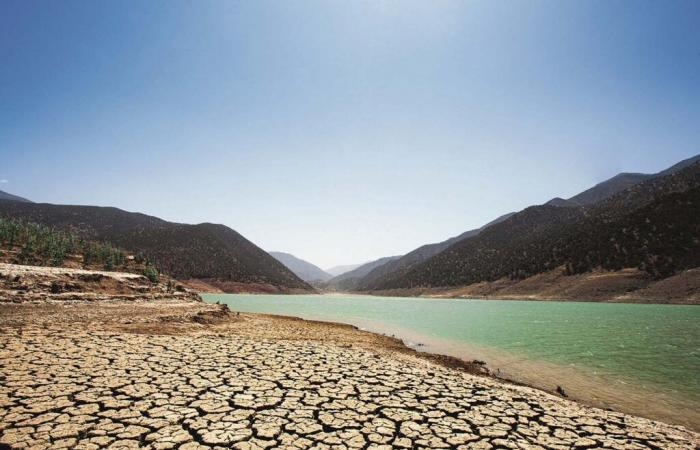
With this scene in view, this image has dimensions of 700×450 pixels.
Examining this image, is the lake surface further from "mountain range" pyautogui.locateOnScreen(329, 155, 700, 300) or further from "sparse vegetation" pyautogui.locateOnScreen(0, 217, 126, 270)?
"mountain range" pyautogui.locateOnScreen(329, 155, 700, 300)

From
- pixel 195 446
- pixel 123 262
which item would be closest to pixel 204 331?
pixel 195 446

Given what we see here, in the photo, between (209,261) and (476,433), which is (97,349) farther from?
(209,261)

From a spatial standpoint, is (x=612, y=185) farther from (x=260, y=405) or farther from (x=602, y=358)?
(x=260, y=405)

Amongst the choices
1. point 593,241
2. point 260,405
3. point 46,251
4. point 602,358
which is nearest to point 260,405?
point 260,405

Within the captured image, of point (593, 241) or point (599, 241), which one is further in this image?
point (593, 241)

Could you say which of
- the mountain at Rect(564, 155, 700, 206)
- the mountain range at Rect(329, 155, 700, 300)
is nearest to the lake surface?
the mountain range at Rect(329, 155, 700, 300)

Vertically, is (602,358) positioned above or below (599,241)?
below

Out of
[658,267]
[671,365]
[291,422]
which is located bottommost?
[671,365]
